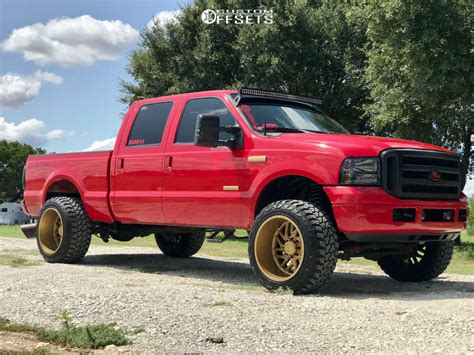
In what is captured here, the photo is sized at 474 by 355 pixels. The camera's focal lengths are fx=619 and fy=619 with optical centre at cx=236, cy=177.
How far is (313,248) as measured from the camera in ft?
20.2

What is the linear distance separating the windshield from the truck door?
52.4 inches

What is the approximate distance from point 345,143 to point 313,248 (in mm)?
1121

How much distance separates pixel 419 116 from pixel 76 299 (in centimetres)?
1557

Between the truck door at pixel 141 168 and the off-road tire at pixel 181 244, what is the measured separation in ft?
7.08

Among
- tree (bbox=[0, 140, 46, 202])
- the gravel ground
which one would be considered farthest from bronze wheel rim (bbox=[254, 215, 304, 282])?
tree (bbox=[0, 140, 46, 202])

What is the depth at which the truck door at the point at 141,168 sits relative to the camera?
8055 mm

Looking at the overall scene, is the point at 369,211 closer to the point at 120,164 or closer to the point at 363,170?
the point at 363,170

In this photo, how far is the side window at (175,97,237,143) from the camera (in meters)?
7.49

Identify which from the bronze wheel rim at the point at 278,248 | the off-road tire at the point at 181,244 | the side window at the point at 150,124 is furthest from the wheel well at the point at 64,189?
the bronze wheel rim at the point at 278,248

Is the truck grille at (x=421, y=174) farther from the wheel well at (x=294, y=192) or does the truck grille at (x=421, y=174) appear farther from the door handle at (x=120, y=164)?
the door handle at (x=120, y=164)

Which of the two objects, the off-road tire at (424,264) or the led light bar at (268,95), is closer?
the led light bar at (268,95)

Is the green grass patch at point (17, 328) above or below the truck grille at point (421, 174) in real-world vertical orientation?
below

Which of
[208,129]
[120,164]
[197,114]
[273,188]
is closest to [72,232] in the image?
[120,164]

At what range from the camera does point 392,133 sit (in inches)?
859
